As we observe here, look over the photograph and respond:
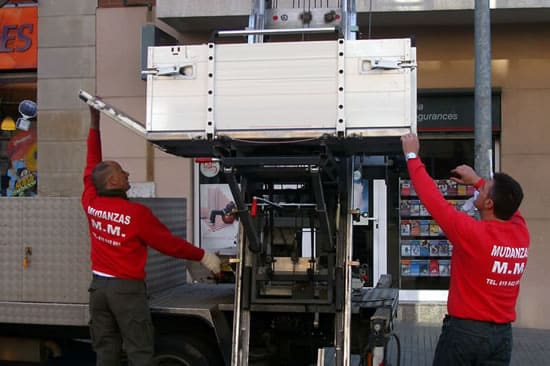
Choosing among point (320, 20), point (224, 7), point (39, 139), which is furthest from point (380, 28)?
point (39, 139)

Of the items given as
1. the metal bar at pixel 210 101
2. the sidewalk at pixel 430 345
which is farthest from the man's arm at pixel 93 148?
the sidewalk at pixel 430 345

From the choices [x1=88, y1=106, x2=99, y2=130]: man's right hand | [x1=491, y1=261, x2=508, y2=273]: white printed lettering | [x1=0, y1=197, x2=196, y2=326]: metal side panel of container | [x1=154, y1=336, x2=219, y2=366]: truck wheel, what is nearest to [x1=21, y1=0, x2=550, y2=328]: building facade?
[x1=88, y1=106, x2=99, y2=130]: man's right hand

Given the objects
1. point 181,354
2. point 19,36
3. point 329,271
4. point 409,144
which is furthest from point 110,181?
point 19,36

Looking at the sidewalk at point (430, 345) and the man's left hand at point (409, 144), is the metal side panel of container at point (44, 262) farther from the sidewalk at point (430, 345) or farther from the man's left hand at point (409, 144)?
the sidewalk at point (430, 345)

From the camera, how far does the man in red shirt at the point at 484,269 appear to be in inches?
151

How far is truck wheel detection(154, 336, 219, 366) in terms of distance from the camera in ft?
17.8

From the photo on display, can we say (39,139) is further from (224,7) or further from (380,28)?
(380,28)

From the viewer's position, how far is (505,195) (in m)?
3.88

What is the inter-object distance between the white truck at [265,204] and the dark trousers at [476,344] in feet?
3.29

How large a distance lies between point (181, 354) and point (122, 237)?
43.3 inches

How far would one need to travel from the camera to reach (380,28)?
10125 millimetres

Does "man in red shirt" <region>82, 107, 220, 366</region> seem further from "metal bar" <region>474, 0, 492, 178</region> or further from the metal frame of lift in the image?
"metal bar" <region>474, 0, 492, 178</region>

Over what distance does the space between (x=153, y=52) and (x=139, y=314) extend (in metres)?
1.83

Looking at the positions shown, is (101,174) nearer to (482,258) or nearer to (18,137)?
(482,258)
